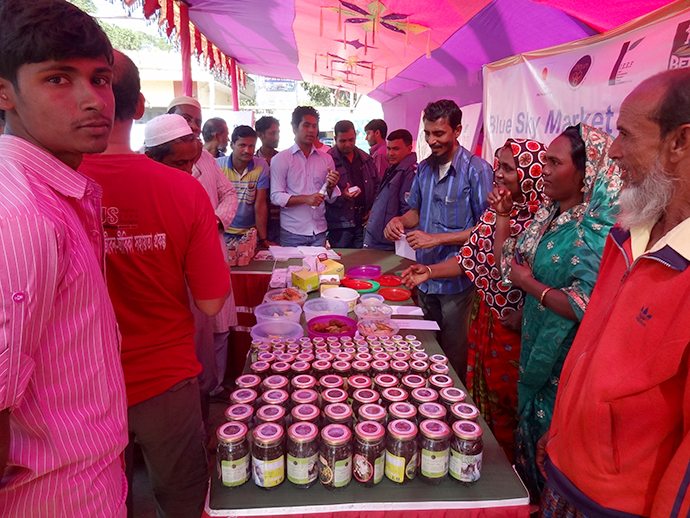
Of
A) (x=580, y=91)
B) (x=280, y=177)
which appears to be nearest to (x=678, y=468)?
(x=580, y=91)

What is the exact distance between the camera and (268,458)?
991 mm

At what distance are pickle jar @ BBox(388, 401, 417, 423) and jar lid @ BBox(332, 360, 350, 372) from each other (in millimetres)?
266

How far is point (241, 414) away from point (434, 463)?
0.54m

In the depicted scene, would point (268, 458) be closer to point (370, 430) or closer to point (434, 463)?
point (370, 430)

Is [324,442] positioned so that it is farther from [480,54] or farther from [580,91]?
[480,54]

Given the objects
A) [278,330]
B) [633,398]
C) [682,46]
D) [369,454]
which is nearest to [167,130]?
[278,330]

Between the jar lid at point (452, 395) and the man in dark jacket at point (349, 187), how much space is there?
11.2 feet

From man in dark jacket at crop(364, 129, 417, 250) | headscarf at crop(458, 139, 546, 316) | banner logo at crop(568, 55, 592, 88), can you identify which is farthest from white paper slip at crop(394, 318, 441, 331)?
banner logo at crop(568, 55, 592, 88)

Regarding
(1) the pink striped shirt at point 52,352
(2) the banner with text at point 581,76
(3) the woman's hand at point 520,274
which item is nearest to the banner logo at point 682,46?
(2) the banner with text at point 581,76

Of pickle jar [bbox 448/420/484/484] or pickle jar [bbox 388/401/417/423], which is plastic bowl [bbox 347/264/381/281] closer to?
pickle jar [bbox 388/401/417/423]

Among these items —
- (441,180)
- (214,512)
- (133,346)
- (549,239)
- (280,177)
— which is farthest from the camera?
(280,177)

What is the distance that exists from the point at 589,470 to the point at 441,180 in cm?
207

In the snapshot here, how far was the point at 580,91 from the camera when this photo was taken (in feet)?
9.50

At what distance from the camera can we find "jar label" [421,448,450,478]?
1.02m
